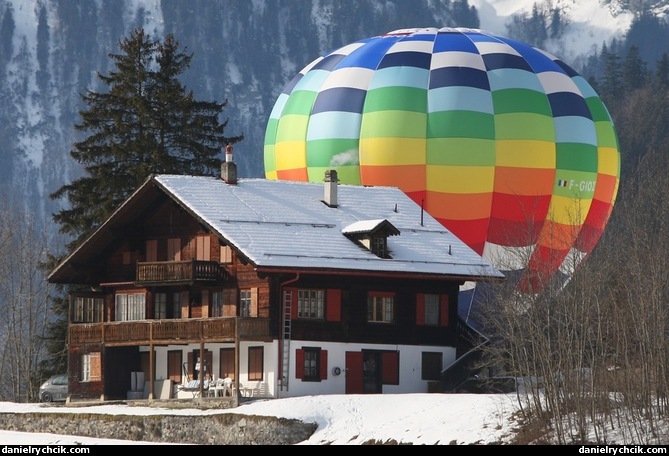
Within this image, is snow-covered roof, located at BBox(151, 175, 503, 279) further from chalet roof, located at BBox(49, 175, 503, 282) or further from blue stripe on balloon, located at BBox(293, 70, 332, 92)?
blue stripe on balloon, located at BBox(293, 70, 332, 92)

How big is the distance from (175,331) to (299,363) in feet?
13.7

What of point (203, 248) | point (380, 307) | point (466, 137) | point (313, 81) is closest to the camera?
point (380, 307)

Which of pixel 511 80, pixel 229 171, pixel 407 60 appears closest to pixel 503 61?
pixel 511 80

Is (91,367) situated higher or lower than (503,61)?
lower

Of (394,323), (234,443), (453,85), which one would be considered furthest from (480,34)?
(234,443)

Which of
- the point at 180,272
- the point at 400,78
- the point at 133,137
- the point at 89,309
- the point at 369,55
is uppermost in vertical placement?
the point at 369,55

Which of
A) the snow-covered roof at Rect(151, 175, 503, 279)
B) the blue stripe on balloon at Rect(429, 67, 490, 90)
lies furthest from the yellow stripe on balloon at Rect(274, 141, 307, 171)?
the blue stripe on balloon at Rect(429, 67, 490, 90)

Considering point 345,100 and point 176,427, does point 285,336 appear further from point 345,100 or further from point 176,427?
point 345,100

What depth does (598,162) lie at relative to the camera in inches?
2739

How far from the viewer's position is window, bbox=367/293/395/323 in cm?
6131

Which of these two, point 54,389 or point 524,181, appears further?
point 54,389

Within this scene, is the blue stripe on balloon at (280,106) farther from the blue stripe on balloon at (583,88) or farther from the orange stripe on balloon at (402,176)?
the blue stripe on balloon at (583,88)

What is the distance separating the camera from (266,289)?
5956 centimetres

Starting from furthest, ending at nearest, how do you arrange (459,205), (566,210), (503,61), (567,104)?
(567,104) → (503,61) → (566,210) → (459,205)
